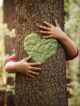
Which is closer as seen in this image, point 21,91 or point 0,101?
point 21,91

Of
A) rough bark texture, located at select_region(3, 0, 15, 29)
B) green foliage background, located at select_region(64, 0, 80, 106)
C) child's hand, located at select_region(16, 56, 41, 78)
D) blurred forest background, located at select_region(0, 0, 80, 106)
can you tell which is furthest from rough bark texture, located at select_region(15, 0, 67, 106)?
rough bark texture, located at select_region(3, 0, 15, 29)

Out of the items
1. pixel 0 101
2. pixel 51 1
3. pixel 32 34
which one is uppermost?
pixel 51 1

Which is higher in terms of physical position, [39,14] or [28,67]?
[39,14]

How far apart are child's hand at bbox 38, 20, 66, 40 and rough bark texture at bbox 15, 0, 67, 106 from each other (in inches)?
2.3

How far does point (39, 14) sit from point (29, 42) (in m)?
0.30

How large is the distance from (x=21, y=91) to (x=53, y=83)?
0.35 metres

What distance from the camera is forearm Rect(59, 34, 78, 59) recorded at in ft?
11.5

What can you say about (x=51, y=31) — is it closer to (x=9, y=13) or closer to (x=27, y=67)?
(x=27, y=67)

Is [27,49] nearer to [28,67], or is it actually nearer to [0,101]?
[28,67]

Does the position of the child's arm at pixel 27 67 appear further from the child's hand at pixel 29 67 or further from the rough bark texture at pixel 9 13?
the rough bark texture at pixel 9 13

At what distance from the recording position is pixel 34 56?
11.5 ft

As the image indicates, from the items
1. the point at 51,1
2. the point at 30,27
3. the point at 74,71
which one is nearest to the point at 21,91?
the point at 30,27

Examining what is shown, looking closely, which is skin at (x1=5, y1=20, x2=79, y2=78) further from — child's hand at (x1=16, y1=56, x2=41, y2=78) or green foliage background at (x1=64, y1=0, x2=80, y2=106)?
green foliage background at (x1=64, y1=0, x2=80, y2=106)

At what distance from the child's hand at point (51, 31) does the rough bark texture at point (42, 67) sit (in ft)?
0.19
